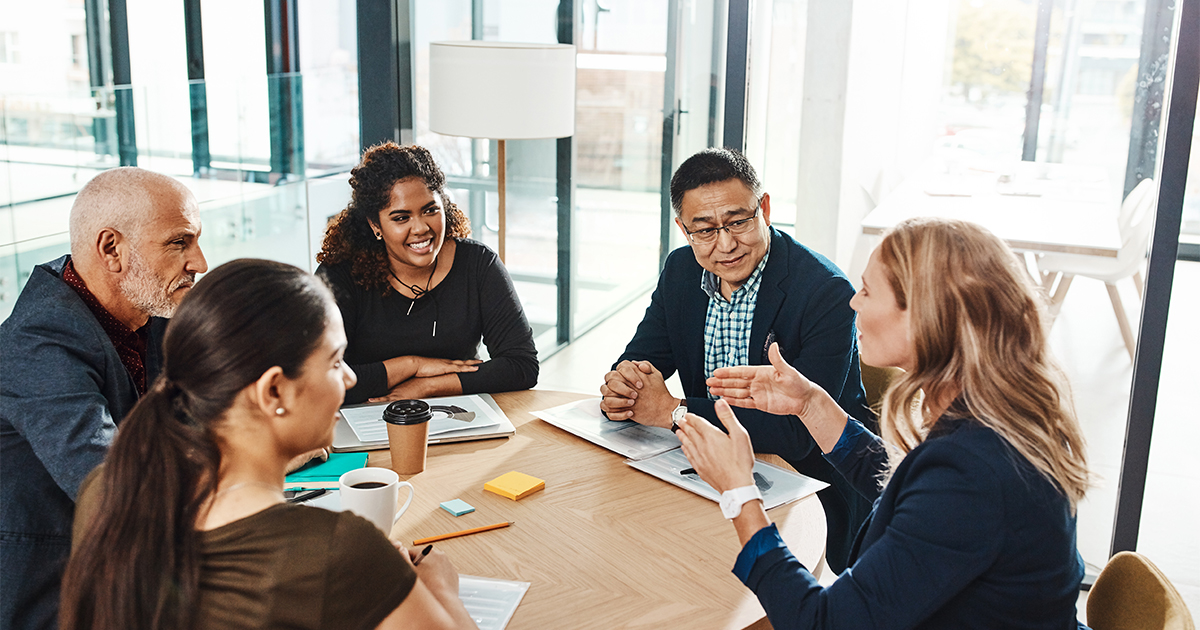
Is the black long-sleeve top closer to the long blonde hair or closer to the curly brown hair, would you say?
the curly brown hair

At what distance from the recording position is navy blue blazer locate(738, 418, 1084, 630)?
1.24 metres

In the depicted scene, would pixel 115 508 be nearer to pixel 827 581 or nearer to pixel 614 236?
pixel 827 581

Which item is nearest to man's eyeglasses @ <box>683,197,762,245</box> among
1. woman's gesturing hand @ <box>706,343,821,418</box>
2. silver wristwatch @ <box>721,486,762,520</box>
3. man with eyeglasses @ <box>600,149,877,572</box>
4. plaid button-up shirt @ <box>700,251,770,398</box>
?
man with eyeglasses @ <box>600,149,877,572</box>

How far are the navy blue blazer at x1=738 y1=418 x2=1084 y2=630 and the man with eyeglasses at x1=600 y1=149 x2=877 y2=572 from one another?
2.47ft

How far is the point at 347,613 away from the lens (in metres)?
1.01

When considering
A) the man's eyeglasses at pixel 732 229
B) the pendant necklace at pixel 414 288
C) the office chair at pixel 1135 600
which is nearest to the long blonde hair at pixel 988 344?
the office chair at pixel 1135 600

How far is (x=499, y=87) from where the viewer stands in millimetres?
3203

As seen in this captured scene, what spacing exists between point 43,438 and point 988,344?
1473 millimetres

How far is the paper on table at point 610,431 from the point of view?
1983 millimetres

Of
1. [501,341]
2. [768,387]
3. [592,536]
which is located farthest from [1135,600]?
[501,341]

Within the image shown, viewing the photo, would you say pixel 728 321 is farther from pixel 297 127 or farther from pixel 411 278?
pixel 297 127

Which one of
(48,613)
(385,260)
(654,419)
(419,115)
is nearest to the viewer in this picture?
(48,613)

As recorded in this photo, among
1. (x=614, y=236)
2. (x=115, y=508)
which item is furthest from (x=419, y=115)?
(x=115, y=508)

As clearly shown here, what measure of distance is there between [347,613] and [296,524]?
0.11 meters
